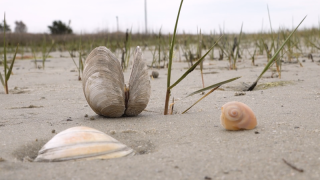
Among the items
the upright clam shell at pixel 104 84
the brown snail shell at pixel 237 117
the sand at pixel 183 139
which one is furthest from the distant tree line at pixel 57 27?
the brown snail shell at pixel 237 117

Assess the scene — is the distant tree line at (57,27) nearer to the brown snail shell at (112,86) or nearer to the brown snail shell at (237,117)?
the brown snail shell at (112,86)

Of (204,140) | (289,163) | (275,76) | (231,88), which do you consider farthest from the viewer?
(275,76)

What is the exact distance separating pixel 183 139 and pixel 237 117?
0.94 feet

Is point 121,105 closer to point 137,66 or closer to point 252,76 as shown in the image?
point 137,66

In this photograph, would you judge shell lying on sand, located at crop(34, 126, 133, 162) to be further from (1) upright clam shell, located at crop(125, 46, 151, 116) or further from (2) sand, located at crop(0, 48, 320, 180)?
(1) upright clam shell, located at crop(125, 46, 151, 116)

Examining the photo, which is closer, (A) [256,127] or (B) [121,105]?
(A) [256,127]

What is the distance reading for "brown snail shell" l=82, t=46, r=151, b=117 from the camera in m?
2.08

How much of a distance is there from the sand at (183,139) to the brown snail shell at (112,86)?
8 centimetres

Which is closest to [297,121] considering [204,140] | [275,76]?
[204,140]

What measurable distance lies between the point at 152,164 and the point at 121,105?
84cm

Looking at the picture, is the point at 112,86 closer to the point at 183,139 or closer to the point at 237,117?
the point at 183,139

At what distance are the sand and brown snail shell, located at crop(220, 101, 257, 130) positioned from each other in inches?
1.3

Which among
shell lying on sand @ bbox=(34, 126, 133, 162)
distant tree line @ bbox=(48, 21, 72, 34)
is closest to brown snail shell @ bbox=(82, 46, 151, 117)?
shell lying on sand @ bbox=(34, 126, 133, 162)

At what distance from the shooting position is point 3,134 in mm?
1842
